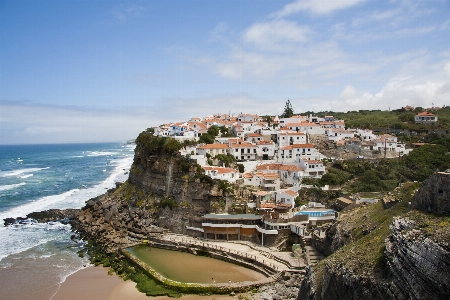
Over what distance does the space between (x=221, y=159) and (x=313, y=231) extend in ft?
52.5

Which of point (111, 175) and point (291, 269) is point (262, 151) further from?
point (111, 175)

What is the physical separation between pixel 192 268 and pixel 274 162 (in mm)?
21788

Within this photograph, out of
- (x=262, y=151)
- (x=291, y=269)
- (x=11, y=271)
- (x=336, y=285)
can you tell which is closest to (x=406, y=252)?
(x=336, y=285)

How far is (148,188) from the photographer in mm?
42000

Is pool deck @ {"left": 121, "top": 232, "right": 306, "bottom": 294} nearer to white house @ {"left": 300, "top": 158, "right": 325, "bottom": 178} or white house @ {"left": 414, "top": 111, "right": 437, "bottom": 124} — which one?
white house @ {"left": 300, "top": 158, "right": 325, "bottom": 178}

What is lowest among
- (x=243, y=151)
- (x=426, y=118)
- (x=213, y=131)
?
(x=243, y=151)

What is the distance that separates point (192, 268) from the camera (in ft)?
91.1

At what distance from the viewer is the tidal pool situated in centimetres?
2597

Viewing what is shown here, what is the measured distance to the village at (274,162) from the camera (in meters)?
31.7

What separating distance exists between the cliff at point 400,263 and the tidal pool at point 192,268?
8660 millimetres

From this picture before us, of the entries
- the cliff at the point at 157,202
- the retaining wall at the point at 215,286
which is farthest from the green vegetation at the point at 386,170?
the retaining wall at the point at 215,286

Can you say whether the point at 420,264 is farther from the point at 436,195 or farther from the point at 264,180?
the point at 264,180

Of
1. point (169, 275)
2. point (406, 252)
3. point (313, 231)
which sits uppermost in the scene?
point (406, 252)

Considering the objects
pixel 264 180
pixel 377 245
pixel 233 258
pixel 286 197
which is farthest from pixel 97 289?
pixel 264 180
